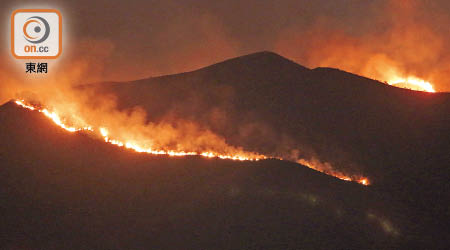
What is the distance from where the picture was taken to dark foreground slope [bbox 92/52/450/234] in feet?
96.6

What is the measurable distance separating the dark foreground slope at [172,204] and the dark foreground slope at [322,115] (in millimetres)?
4699

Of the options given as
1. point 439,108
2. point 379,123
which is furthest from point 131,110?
point 439,108

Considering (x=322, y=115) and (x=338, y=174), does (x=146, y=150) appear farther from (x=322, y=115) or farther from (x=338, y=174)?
(x=322, y=115)

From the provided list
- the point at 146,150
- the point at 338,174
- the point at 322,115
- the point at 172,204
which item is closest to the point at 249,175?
the point at 172,204

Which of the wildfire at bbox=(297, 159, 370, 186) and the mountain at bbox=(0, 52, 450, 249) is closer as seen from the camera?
the mountain at bbox=(0, 52, 450, 249)

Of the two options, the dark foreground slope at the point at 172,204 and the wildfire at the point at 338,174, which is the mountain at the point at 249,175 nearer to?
the dark foreground slope at the point at 172,204

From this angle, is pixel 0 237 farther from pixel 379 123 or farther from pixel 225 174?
pixel 379 123

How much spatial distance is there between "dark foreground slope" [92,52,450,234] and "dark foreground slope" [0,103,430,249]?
4.70 meters

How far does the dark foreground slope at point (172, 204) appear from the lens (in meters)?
21.1

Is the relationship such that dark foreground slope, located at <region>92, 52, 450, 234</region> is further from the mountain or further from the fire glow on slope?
the fire glow on slope

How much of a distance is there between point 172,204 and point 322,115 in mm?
15316

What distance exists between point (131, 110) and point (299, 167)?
14721 mm

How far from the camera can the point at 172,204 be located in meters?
23.8

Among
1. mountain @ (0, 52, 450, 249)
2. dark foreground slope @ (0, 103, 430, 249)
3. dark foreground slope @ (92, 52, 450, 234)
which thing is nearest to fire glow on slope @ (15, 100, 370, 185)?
mountain @ (0, 52, 450, 249)
